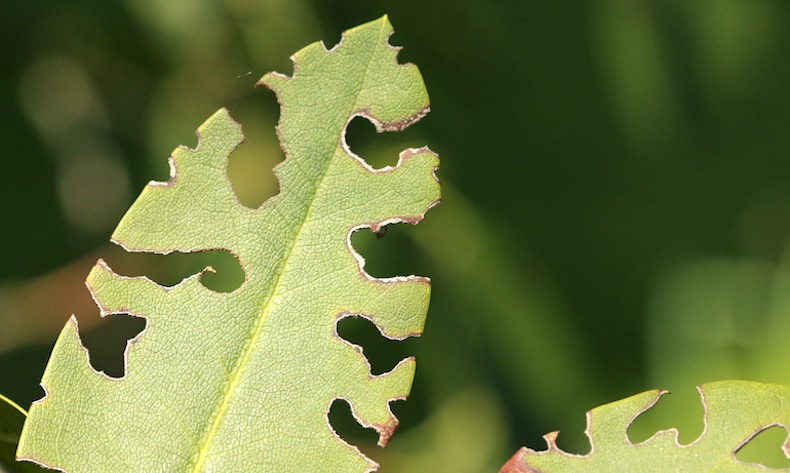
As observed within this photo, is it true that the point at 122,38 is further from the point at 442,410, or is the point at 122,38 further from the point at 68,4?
the point at 442,410

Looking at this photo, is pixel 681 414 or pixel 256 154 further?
pixel 256 154

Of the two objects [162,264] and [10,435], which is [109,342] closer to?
[162,264]

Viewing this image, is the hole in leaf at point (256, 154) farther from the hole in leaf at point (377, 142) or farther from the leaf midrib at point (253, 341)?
the leaf midrib at point (253, 341)

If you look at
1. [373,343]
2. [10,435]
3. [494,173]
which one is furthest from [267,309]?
[494,173]

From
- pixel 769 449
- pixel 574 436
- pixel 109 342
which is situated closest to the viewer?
pixel 769 449

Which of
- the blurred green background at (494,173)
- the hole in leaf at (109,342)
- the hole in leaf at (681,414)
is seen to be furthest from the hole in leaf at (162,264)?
the hole in leaf at (681,414)

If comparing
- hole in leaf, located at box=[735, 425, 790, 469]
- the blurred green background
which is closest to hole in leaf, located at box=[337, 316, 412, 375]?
the blurred green background

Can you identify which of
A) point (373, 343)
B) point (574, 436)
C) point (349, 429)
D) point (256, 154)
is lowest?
point (574, 436)
